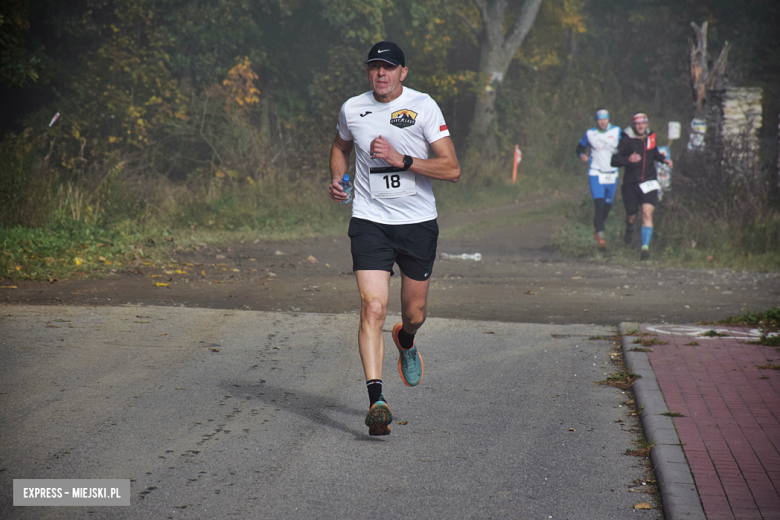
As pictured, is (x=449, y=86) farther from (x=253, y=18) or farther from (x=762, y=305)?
(x=762, y=305)

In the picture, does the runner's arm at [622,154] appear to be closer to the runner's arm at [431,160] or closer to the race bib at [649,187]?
the race bib at [649,187]

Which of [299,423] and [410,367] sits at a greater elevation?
[410,367]

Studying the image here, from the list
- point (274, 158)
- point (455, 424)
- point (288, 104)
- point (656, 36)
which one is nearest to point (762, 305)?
point (455, 424)

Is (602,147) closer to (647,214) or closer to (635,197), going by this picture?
(635,197)

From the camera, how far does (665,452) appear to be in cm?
424

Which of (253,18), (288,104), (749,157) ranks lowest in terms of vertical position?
(749,157)

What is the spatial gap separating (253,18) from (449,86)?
7.04 metres

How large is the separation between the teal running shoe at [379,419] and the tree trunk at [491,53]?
2377 centimetres

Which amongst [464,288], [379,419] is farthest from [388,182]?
[464,288]

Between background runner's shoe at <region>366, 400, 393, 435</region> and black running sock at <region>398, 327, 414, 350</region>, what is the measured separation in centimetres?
90

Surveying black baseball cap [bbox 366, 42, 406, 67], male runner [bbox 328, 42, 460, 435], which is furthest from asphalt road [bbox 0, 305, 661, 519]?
black baseball cap [bbox 366, 42, 406, 67]

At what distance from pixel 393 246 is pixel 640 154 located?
370 inches

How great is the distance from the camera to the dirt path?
862cm

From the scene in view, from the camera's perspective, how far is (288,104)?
2675cm
